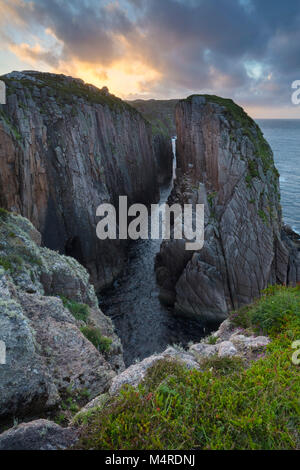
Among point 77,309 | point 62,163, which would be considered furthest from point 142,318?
point 62,163

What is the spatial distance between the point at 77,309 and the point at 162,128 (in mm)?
87193

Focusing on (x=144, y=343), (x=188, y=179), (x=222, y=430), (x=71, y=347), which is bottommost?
(x=144, y=343)

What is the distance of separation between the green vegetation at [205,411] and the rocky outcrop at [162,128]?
236ft

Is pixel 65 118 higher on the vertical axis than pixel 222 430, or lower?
higher

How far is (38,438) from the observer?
13.3 feet

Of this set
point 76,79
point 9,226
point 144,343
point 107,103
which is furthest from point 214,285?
point 76,79

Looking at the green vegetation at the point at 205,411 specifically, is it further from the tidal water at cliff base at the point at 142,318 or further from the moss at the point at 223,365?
the tidal water at cliff base at the point at 142,318

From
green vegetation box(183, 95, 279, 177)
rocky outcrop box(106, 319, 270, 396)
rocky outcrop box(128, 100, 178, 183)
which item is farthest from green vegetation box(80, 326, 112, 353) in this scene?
rocky outcrop box(128, 100, 178, 183)

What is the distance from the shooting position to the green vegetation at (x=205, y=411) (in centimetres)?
375

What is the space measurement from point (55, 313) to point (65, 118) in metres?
26.5

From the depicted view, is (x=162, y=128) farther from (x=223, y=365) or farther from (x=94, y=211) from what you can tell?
(x=223, y=365)

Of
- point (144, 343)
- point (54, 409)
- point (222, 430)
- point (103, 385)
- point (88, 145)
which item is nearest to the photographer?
point (222, 430)

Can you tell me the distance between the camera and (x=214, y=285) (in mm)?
25328
